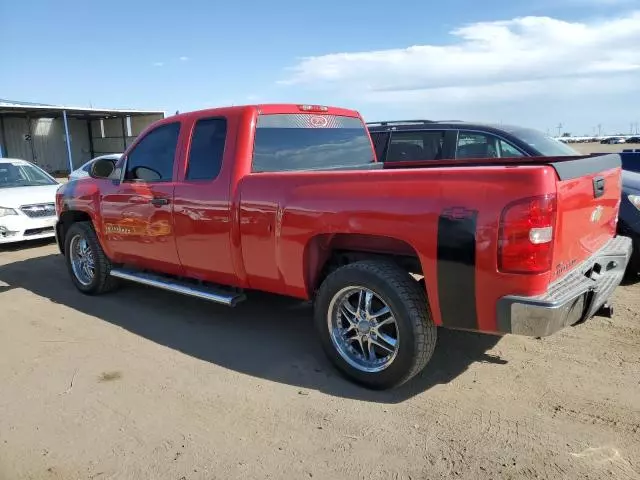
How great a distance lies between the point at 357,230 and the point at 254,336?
1733 millimetres

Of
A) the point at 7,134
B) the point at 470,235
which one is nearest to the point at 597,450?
the point at 470,235

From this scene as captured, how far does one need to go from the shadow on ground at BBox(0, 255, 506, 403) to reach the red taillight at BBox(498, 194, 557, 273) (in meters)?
1.20

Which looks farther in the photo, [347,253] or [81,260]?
[81,260]

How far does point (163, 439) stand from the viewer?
312cm

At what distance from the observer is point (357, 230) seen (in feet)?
11.3

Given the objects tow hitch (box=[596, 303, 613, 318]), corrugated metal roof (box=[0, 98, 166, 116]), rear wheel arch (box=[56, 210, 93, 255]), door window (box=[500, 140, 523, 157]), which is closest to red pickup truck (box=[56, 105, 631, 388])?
tow hitch (box=[596, 303, 613, 318])

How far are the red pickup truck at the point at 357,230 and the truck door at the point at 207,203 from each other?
0.01 meters

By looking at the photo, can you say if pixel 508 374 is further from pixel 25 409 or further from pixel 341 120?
pixel 25 409

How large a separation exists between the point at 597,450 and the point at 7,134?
31087 millimetres

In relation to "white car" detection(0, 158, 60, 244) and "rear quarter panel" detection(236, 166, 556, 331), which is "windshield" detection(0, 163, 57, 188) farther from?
"rear quarter panel" detection(236, 166, 556, 331)

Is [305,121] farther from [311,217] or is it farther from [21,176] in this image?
[21,176]

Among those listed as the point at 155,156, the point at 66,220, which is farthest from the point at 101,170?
the point at 66,220

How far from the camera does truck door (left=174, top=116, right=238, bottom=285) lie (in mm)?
4305

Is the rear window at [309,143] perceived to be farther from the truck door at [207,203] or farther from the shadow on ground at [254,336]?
the shadow on ground at [254,336]
